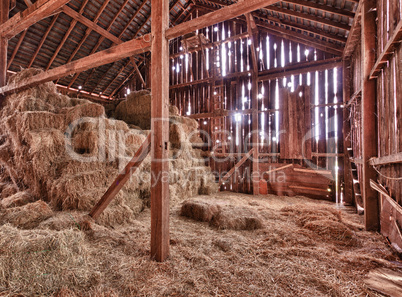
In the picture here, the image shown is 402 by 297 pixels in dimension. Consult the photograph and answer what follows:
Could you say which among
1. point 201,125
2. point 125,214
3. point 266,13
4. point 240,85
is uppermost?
point 266,13

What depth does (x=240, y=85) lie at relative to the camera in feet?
27.7

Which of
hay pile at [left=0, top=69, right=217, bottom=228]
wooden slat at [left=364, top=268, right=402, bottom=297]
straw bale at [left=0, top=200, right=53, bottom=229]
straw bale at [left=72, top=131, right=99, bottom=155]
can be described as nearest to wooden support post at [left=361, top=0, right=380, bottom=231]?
wooden slat at [left=364, top=268, right=402, bottom=297]

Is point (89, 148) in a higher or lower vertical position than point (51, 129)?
lower

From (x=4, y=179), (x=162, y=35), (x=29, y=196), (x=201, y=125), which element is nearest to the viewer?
(x=162, y=35)

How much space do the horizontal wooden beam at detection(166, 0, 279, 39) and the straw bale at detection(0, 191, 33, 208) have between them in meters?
4.27

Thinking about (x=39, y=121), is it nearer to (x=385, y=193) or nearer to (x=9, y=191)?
(x=9, y=191)

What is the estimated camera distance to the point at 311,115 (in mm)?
7070

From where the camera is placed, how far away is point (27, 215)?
3.42 meters

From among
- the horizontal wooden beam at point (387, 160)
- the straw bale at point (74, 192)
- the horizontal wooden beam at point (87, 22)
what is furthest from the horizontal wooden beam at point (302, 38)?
the straw bale at point (74, 192)

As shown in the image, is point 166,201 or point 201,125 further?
point 201,125

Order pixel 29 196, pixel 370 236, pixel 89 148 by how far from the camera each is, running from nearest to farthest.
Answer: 1. pixel 370 236
2. pixel 29 196
3. pixel 89 148

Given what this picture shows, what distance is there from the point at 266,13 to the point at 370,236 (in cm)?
743

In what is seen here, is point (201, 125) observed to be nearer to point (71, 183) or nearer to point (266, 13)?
point (266, 13)

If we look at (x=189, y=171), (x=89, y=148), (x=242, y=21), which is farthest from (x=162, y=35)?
(x=242, y=21)
